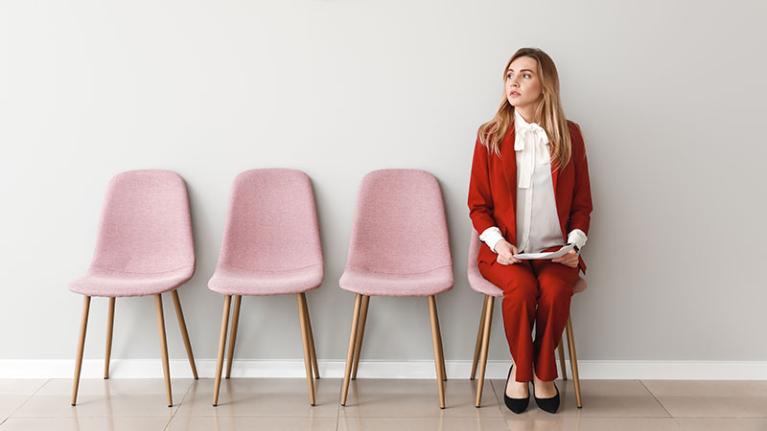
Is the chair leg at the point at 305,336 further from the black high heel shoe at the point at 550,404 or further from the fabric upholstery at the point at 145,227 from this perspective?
the black high heel shoe at the point at 550,404

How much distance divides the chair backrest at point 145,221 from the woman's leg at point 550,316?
1445 mm

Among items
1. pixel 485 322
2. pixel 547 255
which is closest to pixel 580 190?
pixel 547 255

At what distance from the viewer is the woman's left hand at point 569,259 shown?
267 centimetres

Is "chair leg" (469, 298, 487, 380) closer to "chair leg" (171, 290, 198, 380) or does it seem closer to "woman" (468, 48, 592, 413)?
"woman" (468, 48, 592, 413)

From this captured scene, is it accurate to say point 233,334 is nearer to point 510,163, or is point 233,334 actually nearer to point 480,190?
point 480,190

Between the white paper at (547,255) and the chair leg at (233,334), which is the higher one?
the white paper at (547,255)

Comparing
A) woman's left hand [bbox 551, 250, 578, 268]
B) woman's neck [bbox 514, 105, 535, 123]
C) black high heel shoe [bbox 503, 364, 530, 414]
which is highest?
woman's neck [bbox 514, 105, 535, 123]

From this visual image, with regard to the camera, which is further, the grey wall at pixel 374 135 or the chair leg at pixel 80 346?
the grey wall at pixel 374 135

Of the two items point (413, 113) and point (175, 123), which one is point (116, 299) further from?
point (413, 113)

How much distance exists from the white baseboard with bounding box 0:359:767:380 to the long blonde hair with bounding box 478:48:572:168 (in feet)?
3.07

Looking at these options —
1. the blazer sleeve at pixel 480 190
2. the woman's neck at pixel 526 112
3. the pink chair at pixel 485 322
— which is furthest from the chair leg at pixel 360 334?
the woman's neck at pixel 526 112

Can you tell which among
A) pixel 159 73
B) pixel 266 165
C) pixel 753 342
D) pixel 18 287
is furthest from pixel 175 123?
pixel 753 342

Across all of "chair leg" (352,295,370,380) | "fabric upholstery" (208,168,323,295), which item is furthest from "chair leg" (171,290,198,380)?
"chair leg" (352,295,370,380)

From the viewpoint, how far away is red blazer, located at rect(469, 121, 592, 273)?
2.74m
